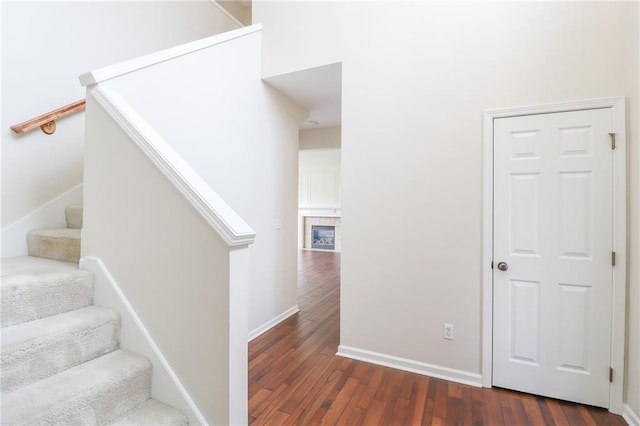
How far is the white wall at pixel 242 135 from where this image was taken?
2.26m

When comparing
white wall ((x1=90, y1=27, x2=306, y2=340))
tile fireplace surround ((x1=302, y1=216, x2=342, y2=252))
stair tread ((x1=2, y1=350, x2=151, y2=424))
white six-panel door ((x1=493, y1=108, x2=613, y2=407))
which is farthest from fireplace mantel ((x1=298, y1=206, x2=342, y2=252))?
stair tread ((x1=2, y1=350, x2=151, y2=424))

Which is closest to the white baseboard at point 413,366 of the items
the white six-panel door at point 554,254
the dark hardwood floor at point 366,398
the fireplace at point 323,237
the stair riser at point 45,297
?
the dark hardwood floor at point 366,398

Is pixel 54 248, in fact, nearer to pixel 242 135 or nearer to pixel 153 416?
pixel 153 416

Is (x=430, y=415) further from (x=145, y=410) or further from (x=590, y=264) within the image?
(x=145, y=410)

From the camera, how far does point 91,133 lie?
1775 millimetres

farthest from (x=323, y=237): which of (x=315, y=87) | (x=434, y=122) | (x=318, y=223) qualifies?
(x=434, y=122)

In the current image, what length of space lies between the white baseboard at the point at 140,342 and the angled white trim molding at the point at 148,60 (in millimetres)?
1057

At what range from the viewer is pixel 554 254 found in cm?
210

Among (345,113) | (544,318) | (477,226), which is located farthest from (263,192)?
(544,318)

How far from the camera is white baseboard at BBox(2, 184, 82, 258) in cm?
218

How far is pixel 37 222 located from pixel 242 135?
180 centimetres

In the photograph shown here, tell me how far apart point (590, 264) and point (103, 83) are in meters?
3.31

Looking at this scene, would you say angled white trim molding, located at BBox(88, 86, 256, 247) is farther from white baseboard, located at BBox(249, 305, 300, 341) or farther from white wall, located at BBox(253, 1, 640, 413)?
white baseboard, located at BBox(249, 305, 300, 341)

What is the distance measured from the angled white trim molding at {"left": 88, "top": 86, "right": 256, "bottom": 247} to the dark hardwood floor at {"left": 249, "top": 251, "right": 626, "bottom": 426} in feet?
4.30
